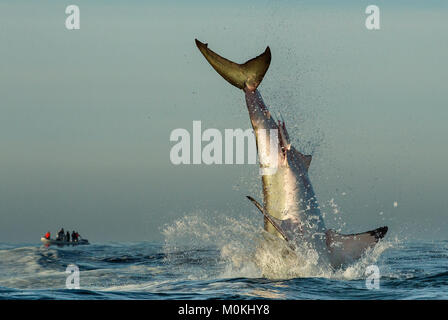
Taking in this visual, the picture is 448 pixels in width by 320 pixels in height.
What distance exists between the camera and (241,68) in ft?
72.2

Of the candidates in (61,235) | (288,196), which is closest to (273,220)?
(288,196)

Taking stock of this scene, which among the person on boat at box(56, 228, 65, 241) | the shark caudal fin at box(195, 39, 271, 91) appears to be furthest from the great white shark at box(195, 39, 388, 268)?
the person on boat at box(56, 228, 65, 241)

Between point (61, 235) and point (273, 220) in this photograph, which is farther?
point (61, 235)

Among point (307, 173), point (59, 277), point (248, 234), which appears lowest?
point (59, 277)

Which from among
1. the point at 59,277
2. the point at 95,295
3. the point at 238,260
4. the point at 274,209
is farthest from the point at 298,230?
the point at 59,277

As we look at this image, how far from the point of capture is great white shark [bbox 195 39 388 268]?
67.5 ft

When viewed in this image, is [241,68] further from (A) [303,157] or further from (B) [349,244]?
(B) [349,244]

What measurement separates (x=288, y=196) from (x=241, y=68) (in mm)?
4550

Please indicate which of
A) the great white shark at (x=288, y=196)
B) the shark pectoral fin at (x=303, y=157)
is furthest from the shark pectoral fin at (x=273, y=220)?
the shark pectoral fin at (x=303, y=157)

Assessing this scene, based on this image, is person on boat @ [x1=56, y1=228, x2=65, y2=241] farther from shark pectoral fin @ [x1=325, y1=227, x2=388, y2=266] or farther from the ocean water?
shark pectoral fin @ [x1=325, y1=227, x2=388, y2=266]
